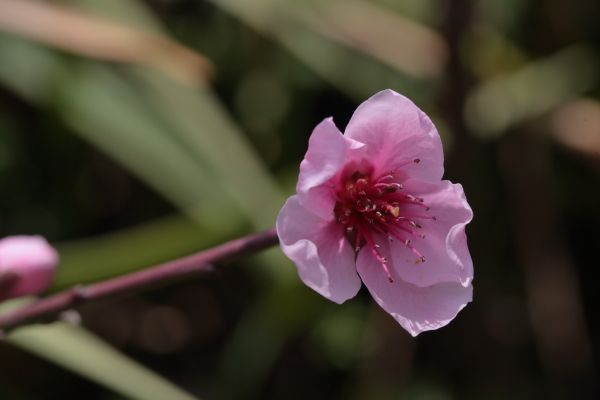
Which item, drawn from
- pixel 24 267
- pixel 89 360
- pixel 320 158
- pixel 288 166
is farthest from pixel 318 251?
pixel 288 166

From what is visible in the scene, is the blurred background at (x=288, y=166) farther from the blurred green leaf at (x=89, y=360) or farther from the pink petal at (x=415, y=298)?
the pink petal at (x=415, y=298)

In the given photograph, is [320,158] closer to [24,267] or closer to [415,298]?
[415,298]

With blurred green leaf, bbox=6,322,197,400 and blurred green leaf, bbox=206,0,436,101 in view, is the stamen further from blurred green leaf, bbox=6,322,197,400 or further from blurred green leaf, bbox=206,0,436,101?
blurred green leaf, bbox=206,0,436,101

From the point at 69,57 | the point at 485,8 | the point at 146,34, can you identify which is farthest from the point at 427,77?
the point at 69,57

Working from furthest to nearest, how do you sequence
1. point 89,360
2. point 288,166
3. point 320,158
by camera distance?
point 288,166
point 89,360
point 320,158

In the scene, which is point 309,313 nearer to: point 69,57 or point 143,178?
point 143,178

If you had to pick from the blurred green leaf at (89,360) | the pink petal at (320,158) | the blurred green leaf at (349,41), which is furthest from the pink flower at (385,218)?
the blurred green leaf at (349,41)
